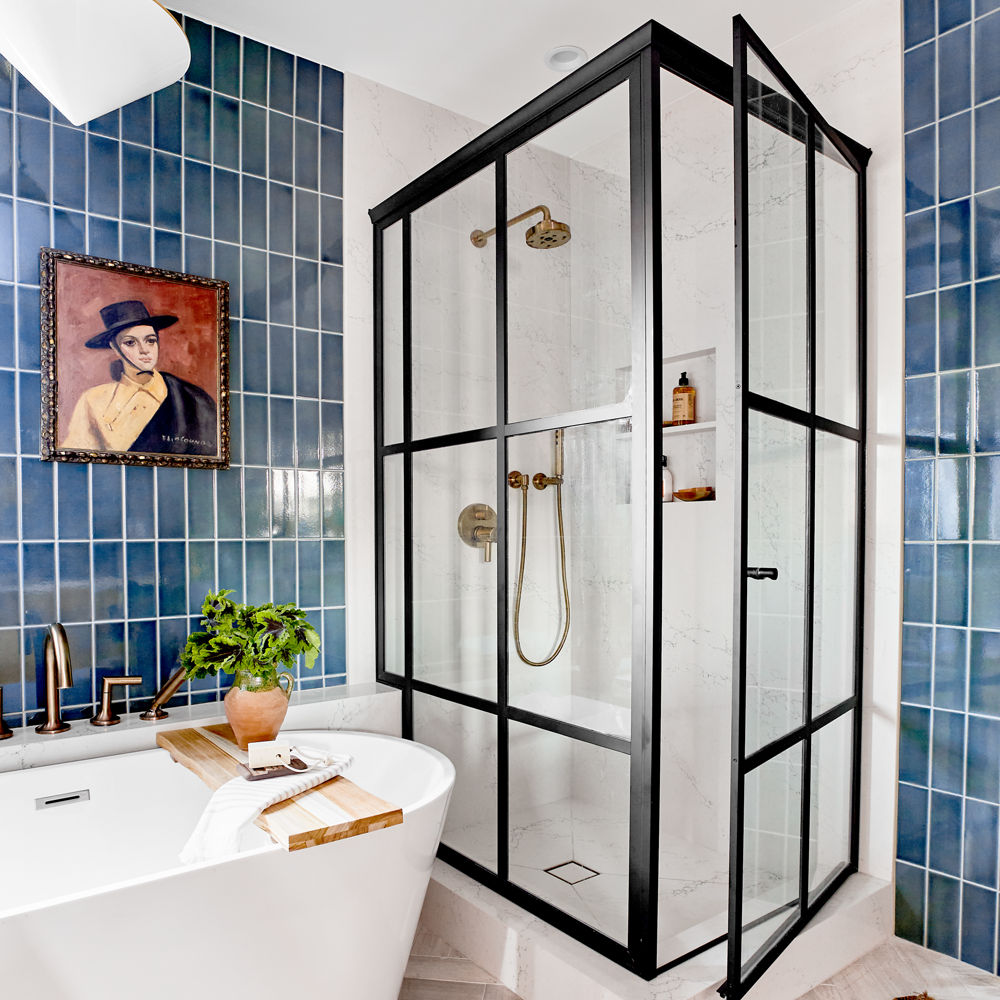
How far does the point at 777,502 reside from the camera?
192 cm

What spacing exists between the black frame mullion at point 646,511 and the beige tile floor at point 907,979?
67cm

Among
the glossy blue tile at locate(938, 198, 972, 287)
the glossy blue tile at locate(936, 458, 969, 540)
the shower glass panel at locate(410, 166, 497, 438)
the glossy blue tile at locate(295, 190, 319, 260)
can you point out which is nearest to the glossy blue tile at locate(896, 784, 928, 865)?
the glossy blue tile at locate(936, 458, 969, 540)

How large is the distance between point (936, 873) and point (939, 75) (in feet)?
7.62

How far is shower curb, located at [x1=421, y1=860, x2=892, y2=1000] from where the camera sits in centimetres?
183

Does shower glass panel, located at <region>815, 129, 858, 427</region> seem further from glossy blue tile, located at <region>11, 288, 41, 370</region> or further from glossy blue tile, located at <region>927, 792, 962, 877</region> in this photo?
glossy blue tile, located at <region>11, 288, 41, 370</region>

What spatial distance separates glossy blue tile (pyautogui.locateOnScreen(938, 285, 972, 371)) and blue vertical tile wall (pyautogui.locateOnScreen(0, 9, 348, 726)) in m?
1.96

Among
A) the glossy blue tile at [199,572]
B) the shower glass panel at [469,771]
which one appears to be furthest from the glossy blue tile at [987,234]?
the glossy blue tile at [199,572]

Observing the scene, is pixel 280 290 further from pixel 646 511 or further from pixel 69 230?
pixel 646 511

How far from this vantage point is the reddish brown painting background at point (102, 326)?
2254 millimetres

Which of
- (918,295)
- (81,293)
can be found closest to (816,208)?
(918,295)

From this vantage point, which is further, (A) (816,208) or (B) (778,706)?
(A) (816,208)

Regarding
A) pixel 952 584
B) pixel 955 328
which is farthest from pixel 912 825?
pixel 955 328

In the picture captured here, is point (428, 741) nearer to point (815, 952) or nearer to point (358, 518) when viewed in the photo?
point (358, 518)

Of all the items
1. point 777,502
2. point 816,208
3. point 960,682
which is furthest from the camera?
point 960,682
